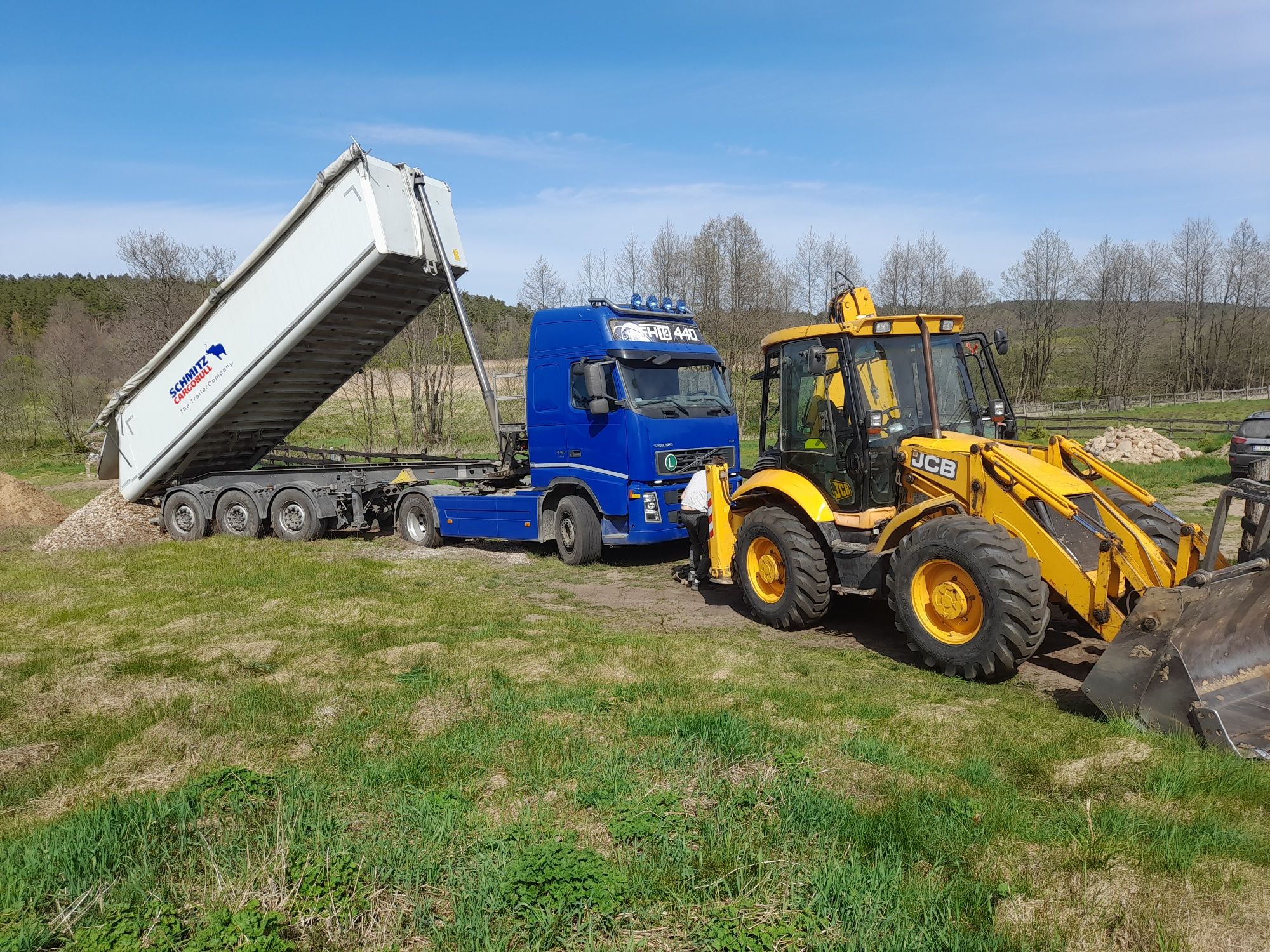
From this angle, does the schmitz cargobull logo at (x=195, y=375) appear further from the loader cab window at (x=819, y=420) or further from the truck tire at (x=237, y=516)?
the loader cab window at (x=819, y=420)

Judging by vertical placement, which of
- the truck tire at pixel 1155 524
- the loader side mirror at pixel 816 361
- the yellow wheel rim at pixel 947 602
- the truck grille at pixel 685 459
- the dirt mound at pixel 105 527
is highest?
the loader side mirror at pixel 816 361

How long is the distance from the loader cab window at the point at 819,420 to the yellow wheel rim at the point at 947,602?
112 cm

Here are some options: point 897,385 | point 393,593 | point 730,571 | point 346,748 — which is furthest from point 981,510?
point 393,593

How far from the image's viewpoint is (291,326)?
34.3ft

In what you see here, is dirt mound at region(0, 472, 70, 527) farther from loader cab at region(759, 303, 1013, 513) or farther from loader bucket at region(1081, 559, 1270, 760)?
loader bucket at region(1081, 559, 1270, 760)

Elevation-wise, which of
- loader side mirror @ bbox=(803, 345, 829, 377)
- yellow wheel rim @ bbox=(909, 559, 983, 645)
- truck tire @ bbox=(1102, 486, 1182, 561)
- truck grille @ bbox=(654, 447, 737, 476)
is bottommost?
yellow wheel rim @ bbox=(909, 559, 983, 645)

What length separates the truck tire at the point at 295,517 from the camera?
12.1m

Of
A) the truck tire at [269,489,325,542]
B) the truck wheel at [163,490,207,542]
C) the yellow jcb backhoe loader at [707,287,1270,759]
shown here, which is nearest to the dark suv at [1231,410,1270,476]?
the yellow jcb backhoe loader at [707,287,1270,759]

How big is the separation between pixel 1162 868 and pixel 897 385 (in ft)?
14.2

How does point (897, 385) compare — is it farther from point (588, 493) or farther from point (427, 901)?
point (427, 901)

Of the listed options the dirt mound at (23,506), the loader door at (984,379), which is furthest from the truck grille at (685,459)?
the dirt mound at (23,506)

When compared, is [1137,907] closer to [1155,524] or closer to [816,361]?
[1155,524]

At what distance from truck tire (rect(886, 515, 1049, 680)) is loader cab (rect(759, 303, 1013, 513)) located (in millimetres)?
946

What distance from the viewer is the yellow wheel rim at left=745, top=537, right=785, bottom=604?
290 inches
